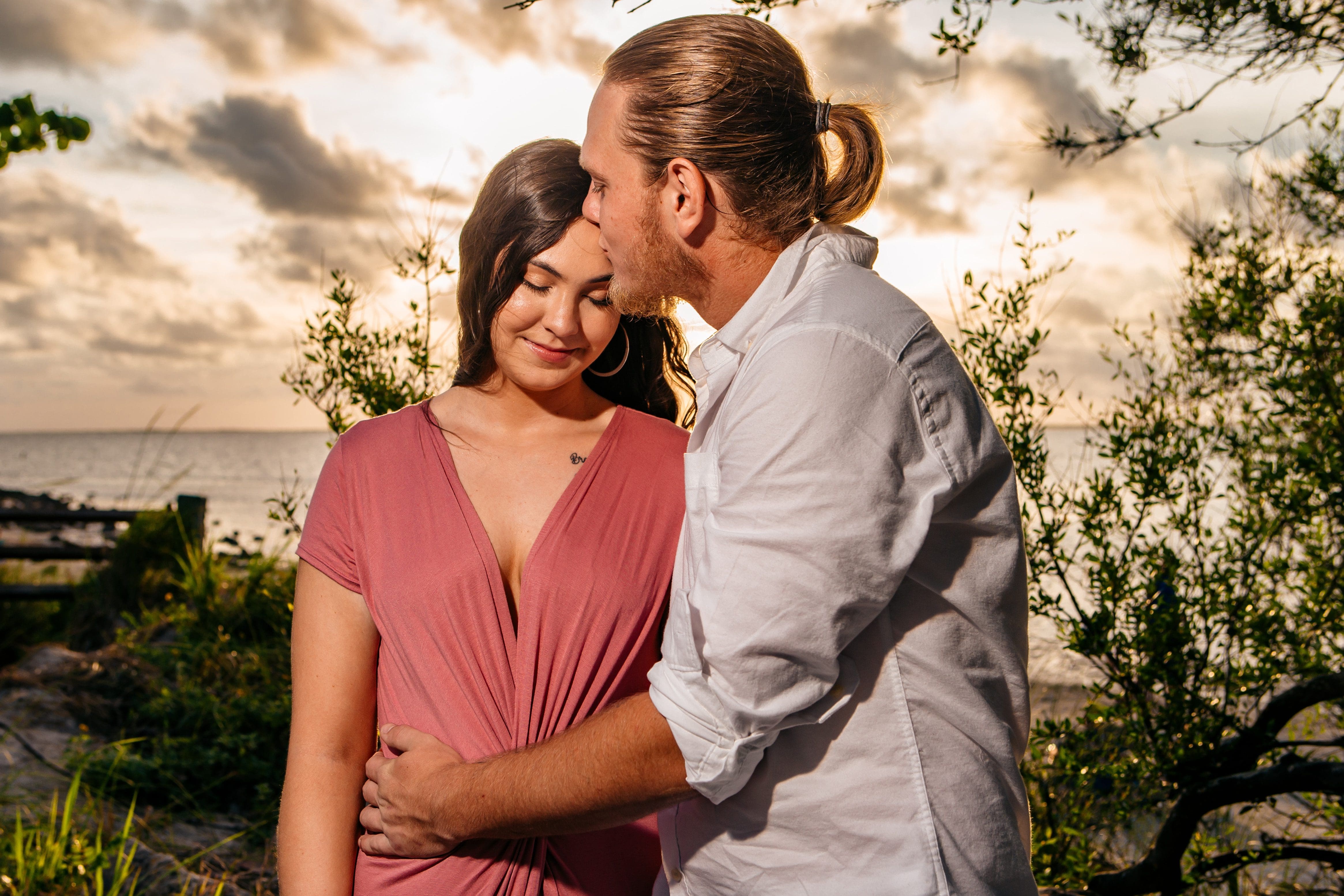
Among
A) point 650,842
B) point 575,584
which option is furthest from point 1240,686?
point 575,584

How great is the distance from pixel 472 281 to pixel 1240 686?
3.26 meters

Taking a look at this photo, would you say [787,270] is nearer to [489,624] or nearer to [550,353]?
[550,353]

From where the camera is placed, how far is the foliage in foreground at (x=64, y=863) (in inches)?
136

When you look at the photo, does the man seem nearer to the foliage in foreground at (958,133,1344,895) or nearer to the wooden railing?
the foliage in foreground at (958,133,1344,895)

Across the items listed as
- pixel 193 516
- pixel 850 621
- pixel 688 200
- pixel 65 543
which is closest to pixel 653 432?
pixel 688 200

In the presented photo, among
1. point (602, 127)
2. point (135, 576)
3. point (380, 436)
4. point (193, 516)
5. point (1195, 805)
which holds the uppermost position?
point (193, 516)

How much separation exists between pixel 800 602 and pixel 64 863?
3.77 m

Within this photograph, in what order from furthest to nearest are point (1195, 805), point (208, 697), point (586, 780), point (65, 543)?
point (65, 543)
point (208, 697)
point (1195, 805)
point (586, 780)

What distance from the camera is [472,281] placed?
7.24ft

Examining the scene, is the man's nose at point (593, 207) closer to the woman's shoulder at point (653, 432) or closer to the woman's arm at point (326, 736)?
the woman's shoulder at point (653, 432)

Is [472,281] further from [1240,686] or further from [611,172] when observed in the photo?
[1240,686]

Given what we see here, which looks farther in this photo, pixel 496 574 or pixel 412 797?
pixel 496 574

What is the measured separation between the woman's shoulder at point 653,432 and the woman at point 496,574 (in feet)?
0.08

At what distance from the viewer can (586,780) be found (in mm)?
1451
